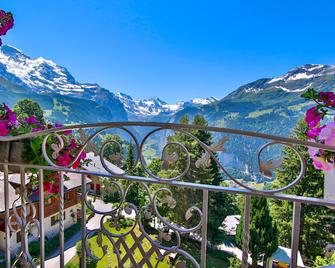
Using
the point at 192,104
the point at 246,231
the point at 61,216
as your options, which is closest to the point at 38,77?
the point at 192,104

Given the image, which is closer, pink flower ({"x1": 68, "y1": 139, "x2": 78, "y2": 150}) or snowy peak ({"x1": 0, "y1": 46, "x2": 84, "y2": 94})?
pink flower ({"x1": 68, "y1": 139, "x2": 78, "y2": 150})

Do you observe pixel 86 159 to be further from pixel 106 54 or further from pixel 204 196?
pixel 106 54

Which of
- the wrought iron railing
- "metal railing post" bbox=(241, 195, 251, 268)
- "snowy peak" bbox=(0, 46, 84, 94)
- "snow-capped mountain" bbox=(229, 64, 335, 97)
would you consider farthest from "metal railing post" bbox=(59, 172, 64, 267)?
"snowy peak" bbox=(0, 46, 84, 94)

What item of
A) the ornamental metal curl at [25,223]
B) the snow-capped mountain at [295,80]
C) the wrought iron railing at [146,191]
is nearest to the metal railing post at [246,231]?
the wrought iron railing at [146,191]

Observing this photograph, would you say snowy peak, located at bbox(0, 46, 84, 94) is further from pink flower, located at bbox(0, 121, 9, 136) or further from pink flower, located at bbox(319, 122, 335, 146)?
pink flower, located at bbox(319, 122, 335, 146)

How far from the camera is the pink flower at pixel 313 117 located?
71 centimetres

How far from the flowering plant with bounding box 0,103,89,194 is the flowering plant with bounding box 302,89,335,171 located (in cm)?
76

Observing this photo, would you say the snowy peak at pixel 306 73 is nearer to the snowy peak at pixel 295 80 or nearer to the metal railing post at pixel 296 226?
the snowy peak at pixel 295 80

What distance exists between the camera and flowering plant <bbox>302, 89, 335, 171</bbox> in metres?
0.62

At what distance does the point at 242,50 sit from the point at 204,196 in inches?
541

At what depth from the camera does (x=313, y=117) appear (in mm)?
710

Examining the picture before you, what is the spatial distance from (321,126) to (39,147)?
3.13ft

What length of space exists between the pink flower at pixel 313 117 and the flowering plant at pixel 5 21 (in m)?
1.42

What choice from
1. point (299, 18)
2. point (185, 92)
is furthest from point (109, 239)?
point (185, 92)
